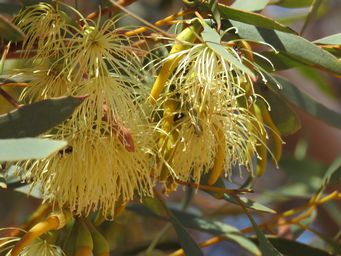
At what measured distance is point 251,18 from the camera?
950 millimetres

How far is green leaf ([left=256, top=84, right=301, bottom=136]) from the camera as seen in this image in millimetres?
1095

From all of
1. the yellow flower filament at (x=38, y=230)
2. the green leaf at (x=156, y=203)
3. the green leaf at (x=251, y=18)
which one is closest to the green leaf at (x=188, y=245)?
the green leaf at (x=156, y=203)

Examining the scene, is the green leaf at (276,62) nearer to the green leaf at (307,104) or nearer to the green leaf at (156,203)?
the green leaf at (307,104)

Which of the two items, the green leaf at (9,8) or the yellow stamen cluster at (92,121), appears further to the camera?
the green leaf at (9,8)

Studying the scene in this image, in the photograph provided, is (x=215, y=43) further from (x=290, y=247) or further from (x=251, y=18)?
(x=290, y=247)

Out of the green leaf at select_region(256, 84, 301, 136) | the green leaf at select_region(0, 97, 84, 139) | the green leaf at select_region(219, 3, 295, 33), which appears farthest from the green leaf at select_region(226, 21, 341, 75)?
the green leaf at select_region(0, 97, 84, 139)

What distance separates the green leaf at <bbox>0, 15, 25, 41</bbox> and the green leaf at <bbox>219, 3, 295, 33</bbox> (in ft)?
0.83

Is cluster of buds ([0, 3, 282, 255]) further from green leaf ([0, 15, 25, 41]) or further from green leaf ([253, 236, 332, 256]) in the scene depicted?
green leaf ([253, 236, 332, 256])

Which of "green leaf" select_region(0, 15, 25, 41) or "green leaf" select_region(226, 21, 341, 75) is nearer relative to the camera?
"green leaf" select_region(0, 15, 25, 41)

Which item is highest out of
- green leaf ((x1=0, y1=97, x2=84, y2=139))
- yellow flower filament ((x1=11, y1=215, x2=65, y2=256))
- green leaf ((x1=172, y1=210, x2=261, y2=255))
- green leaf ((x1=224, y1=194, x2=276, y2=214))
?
green leaf ((x1=0, y1=97, x2=84, y2=139))

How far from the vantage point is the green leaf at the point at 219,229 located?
129 centimetres

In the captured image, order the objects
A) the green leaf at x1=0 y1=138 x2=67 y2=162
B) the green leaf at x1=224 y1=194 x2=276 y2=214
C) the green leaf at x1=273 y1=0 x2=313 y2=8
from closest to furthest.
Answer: the green leaf at x1=0 y1=138 x2=67 y2=162 < the green leaf at x1=224 y1=194 x2=276 y2=214 < the green leaf at x1=273 y1=0 x2=313 y2=8

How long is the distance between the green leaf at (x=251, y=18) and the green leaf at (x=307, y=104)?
6.1 inches

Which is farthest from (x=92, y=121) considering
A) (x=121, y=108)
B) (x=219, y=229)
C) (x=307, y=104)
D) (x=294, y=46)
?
(x=219, y=229)
